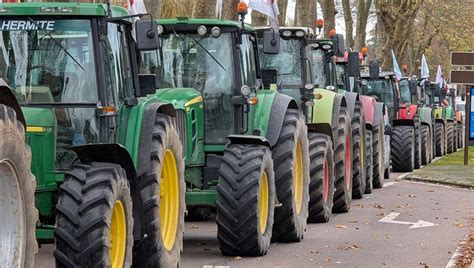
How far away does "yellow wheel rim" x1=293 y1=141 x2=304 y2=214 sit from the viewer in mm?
16078

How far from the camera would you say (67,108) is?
10.7 meters

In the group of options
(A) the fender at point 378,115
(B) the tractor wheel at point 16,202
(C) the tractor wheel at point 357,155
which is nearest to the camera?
(B) the tractor wheel at point 16,202

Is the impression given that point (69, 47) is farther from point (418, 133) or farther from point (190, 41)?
point (418, 133)

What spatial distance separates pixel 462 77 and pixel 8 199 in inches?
1010

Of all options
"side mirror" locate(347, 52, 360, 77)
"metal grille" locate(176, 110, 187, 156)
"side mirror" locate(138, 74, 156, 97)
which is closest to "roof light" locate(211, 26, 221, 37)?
"metal grille" locate(176, 110, 187, 156)

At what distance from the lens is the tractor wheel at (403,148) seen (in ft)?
103

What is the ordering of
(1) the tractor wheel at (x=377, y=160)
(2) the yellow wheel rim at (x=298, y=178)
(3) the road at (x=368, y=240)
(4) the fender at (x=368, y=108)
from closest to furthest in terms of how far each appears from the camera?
(3) the road at (x=368, y=240), (2) the yellow wheel rim at (x=298, y=178), (1) the tractor wheel at (x=377, y=160), (4) the fender at (x=368, y=108)

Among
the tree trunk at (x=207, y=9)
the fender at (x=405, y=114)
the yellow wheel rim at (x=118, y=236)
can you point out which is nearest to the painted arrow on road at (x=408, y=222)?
the yellow wheel rim at (x=118, y=236)

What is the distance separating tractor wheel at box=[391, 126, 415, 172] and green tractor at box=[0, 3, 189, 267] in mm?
20232

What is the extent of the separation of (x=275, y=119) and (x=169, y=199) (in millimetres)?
3643

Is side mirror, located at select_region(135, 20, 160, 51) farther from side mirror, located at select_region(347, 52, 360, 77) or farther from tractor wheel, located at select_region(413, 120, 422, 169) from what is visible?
tractor wheel, located at select_region(413, 120, 422, 169)

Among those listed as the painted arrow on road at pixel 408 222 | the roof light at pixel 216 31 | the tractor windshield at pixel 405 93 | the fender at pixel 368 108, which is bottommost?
the painted arrow on road at pixel 408 222

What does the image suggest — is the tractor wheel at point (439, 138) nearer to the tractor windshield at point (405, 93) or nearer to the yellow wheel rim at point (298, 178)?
the tractor windshield at point (405, 93)

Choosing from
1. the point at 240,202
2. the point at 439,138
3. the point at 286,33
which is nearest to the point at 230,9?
the point at 286,33
